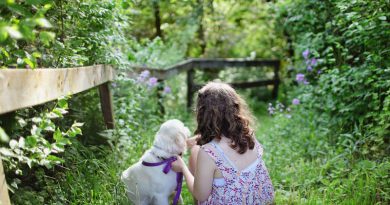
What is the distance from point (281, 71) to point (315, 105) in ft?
19.0

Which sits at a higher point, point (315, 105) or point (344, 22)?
point (344, 22)

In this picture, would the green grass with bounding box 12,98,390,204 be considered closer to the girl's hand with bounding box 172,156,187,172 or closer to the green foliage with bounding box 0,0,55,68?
the girl's hand with bounding box 172,156,187,172

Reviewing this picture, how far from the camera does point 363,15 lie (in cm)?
418

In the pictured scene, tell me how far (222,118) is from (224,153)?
222 millimetres

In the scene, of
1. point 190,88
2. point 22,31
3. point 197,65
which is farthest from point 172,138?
point 197,65

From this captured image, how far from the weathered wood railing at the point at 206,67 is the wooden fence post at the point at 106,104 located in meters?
1.82

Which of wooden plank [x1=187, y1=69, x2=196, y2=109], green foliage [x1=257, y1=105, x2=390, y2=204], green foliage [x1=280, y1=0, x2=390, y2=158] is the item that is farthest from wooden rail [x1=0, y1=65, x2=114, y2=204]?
wooden plank [x1=187, y1=69, x2=196, y2=109]

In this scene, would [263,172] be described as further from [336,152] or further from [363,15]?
[363,15]

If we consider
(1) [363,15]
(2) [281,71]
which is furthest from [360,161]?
(2) [281,71]

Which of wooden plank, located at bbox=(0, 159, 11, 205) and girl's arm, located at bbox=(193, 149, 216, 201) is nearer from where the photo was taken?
wooden plank, located at bbox=(0, 159, 11, 205)

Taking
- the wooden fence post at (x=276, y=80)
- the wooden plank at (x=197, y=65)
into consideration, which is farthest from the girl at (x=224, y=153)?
the wooden fence post at (x=276, y=80)

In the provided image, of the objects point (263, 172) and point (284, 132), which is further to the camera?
point (284, 132)

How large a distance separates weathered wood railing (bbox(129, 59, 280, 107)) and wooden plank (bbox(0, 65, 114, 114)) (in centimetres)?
353

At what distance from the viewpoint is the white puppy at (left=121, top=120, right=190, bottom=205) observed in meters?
3.14
